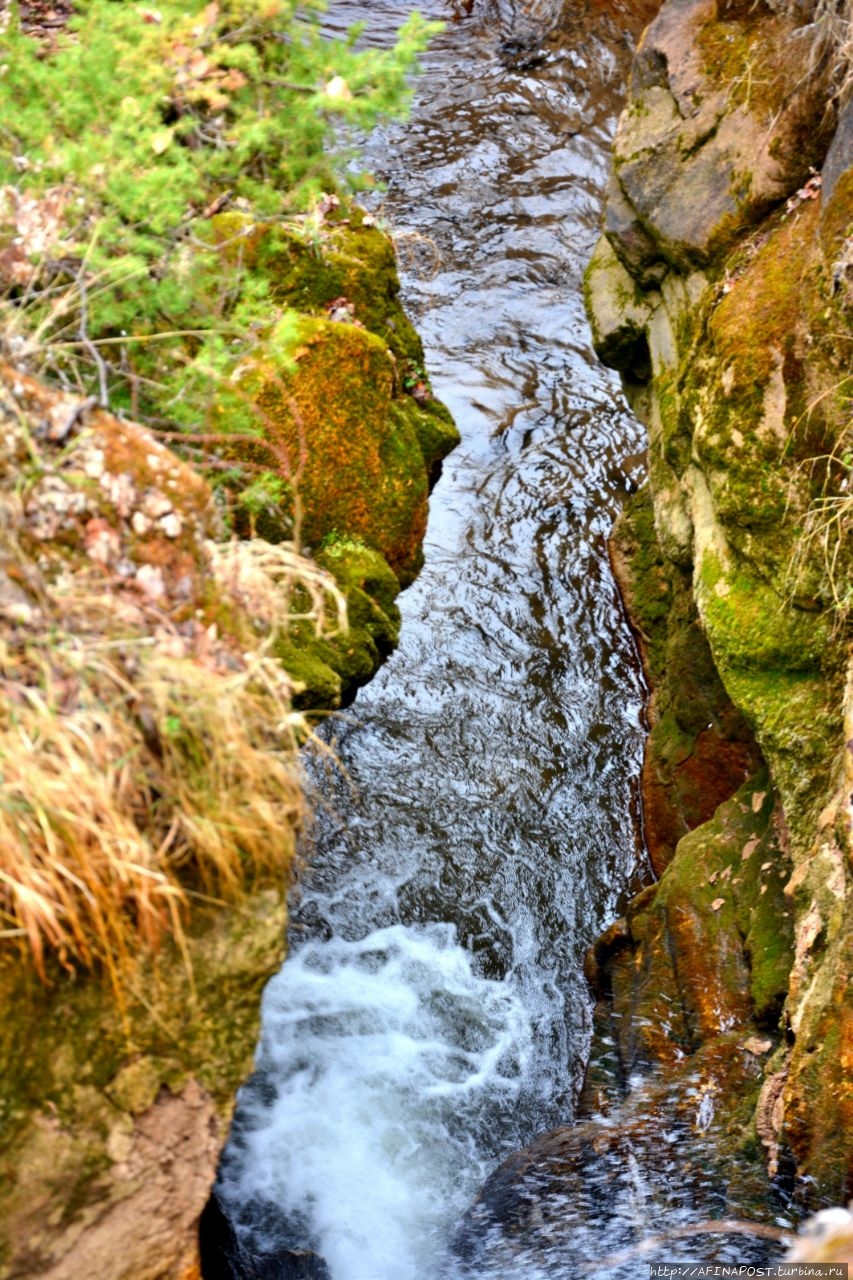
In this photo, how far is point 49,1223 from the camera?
299 cm

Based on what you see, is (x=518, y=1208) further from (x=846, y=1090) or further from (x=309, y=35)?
(x=309, y=35)

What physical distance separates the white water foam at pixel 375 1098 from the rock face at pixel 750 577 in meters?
0.73

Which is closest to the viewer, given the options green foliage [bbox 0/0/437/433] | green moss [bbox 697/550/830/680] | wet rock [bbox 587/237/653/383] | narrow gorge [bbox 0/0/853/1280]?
narrow gorge [bbox 0/0/853/1280]

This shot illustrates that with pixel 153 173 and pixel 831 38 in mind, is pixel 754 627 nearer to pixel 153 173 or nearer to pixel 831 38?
pixel 831 38

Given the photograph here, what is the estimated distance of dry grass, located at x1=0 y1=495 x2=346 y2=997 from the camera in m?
2.88

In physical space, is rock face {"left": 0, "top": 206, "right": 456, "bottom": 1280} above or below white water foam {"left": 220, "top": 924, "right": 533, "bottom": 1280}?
above

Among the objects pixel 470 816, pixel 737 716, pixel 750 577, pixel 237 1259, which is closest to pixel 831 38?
pixel 750 577

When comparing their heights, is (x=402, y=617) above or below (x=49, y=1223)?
above

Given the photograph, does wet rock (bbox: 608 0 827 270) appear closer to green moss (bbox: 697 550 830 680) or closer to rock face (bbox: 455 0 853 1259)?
rock face (bbox: 455 0 853 1259)

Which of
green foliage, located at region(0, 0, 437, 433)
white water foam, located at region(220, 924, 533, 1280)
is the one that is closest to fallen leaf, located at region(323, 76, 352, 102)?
green foliage, located at region(0, 0, 437, 433)

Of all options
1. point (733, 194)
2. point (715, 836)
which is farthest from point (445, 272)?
point (715, 836)

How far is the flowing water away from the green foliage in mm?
2547

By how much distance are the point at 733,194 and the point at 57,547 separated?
175 inches

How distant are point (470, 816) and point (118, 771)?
3881mm
